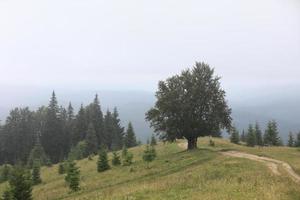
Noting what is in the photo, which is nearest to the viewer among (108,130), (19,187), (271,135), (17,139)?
(19,187)

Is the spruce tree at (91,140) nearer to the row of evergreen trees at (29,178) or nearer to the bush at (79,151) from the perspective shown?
the bush at (79,151)

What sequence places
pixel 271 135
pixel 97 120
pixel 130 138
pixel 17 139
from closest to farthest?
pixel 271 135
pixel 130 138
pixel 17 139
pixel 97 120

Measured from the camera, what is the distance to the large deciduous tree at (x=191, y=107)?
217 ft

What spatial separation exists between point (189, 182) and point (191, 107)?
30051 mm

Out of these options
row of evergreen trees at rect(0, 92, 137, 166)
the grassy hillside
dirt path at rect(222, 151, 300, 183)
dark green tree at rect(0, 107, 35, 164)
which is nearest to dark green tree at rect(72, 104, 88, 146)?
row of evergreen trees at rect(0, 92, 137, 166)

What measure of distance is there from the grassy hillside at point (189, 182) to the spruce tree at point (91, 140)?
4666 cm

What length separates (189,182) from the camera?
1449 inches

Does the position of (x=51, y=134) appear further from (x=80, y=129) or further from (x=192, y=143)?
(x=192, y=143)

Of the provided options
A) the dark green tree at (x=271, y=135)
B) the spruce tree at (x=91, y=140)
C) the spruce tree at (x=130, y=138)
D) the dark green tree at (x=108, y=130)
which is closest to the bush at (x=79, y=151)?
the spruce tree at (x=91, y=140)

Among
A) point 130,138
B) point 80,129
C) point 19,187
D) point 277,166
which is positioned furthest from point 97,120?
point 277,166

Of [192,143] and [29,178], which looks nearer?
[29,178]

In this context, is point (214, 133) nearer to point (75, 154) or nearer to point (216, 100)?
point (216, 100)

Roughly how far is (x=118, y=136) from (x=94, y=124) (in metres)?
11.1

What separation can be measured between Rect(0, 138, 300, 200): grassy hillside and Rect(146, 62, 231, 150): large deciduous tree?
→ 765 centimetres
